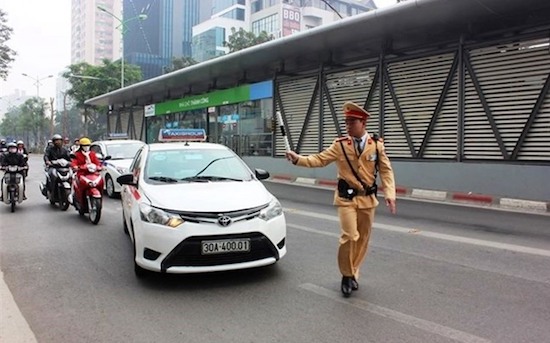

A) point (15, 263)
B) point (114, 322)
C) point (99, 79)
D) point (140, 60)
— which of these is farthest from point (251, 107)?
point (140, 60)

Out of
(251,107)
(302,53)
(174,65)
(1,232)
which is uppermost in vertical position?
(174,65)

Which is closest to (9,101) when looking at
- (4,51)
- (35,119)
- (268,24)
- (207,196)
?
(35,119)

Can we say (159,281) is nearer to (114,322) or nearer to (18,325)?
(114,322)

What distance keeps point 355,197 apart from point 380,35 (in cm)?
1184

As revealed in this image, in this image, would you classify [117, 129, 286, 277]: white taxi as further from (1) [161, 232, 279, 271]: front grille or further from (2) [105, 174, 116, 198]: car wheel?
(2) [105, 174, 116, 198]: car wheel

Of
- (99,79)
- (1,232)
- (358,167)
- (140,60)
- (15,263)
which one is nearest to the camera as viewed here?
(358,167)

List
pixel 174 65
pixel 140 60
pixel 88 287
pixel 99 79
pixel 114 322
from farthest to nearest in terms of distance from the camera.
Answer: pixel 140 60 → pixel 174 65 → pixel 99 79 → pixel 88 287 → pixel 114 322

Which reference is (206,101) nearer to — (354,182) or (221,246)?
(221,246)

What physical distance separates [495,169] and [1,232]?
448 inches

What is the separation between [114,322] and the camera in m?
4.29

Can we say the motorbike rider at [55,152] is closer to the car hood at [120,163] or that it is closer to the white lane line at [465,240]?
the car hood at [120,163]

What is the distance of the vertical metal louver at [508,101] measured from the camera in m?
12.4

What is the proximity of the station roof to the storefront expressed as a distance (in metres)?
0.88

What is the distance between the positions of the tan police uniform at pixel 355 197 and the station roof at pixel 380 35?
8.65 meters
